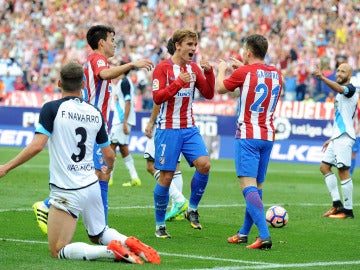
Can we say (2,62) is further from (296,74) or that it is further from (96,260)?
(96,260)

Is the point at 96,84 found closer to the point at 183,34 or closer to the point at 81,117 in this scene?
the point at 183,34

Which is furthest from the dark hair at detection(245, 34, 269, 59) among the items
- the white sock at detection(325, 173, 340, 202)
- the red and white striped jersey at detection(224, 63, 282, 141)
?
the white sock at detection(325, 173, 340, 202)

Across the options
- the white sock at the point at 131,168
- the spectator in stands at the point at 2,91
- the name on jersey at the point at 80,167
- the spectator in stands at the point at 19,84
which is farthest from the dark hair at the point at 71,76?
the spectator in stands at the point at 19,84

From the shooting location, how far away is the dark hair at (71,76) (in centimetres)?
954

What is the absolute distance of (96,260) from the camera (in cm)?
973

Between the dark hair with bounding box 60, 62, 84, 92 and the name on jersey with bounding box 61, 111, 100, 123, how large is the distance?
11.1 inches

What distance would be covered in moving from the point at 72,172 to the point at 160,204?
2893 mm

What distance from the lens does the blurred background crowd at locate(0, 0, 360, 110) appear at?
34.3 meters

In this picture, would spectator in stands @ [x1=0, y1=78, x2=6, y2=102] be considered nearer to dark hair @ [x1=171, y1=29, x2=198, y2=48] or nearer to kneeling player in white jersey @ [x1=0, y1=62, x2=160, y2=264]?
dark hair @ [x1=171, y1=29, x2=198, y2=48]

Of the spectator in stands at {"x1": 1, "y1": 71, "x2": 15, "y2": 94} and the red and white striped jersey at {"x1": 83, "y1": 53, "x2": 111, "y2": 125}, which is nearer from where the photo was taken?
the red and white striped jersey at {"x1": 83, "y1": 53, "x2": 111, "y2": 125}

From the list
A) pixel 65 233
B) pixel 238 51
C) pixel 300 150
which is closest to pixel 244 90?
pixel 65 233

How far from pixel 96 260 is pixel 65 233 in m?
0.45

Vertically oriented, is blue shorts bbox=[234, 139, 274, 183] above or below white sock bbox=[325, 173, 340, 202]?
above

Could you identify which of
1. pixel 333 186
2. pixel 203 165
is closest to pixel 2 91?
pixel 333 186
